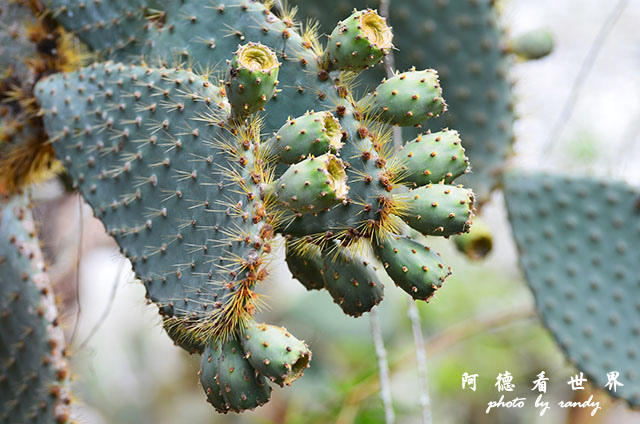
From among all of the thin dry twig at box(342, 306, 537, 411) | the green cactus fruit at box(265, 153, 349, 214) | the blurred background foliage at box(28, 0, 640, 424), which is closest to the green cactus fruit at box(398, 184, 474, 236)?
the green cactus fruit at box(265, 153, 349, 214)

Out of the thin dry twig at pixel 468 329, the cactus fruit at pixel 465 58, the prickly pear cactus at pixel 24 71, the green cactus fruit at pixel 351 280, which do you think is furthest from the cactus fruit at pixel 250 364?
the thin dry twig at pixel 468 329

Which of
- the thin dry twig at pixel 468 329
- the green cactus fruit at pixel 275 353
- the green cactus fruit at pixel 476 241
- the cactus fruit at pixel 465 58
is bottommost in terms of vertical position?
the thin dry twig at pixel 468 329

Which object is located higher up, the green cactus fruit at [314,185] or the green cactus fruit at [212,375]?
the green cactus fruit at [314,185]

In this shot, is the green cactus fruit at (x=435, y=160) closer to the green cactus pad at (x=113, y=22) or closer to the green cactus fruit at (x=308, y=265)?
the green cactus fruit at (x=308, y=265)

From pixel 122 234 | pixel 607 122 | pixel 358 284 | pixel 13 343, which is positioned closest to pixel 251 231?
pixel 358 284

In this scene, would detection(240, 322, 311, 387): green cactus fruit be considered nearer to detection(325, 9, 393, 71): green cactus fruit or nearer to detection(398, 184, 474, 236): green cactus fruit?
detection(398, 184, 474, 236): green cactus fruit

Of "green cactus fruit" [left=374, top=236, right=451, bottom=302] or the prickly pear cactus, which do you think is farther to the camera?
the prickly pear cactus
